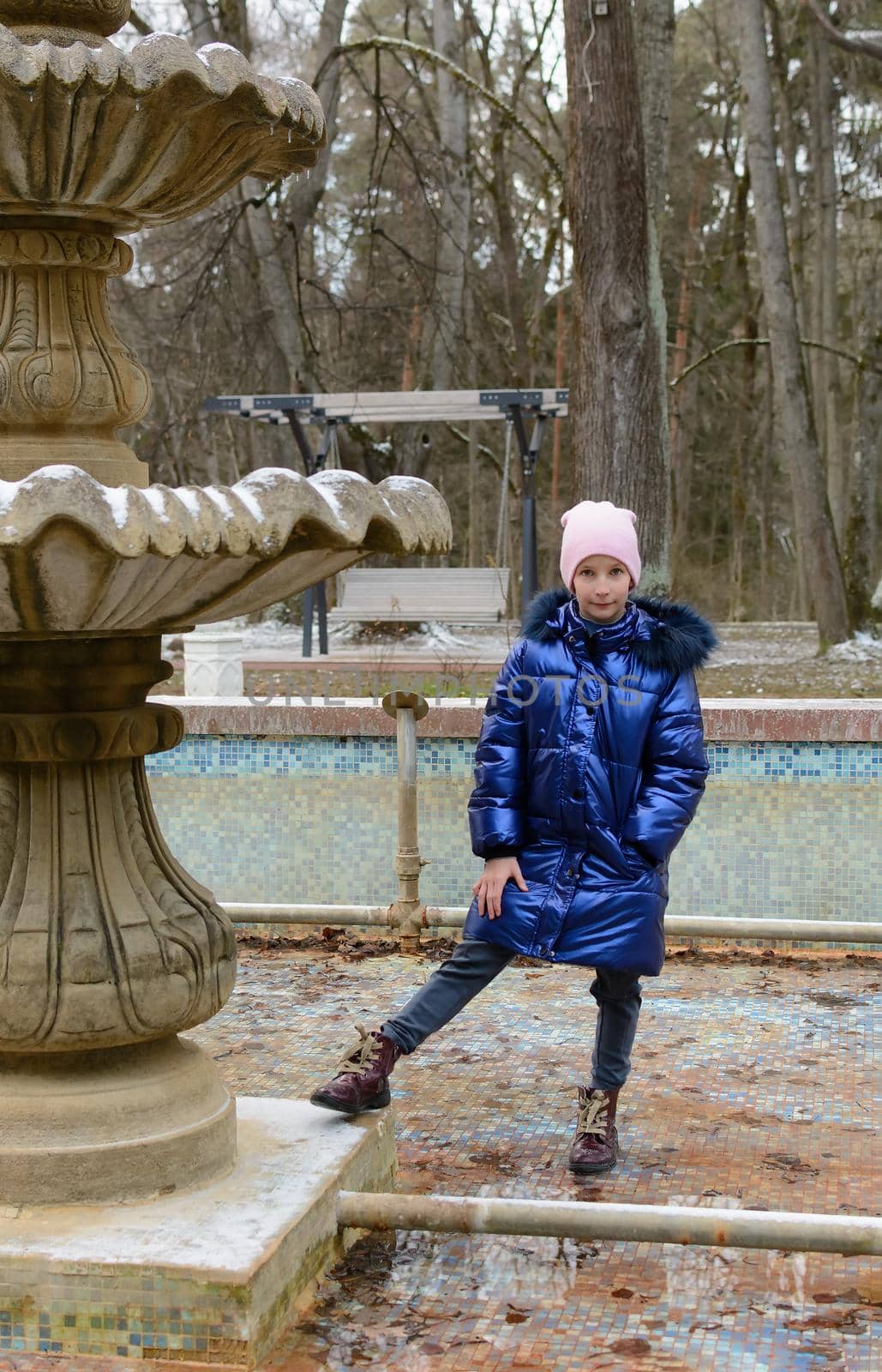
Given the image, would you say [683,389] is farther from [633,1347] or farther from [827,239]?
[633,1347]

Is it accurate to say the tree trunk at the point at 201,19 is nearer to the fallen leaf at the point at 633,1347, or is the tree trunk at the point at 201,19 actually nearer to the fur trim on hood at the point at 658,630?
the fur trim on hood at the point at 658,630

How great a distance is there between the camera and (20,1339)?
2.74 metres

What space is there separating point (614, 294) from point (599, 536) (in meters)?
5.84

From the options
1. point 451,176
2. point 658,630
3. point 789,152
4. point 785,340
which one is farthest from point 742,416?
point 658,630

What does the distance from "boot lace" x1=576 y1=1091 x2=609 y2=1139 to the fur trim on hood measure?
3.27ft

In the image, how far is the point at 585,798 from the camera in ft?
11.1

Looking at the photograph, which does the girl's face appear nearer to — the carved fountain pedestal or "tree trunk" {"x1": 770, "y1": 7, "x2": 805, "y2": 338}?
the carved fountain pedestal

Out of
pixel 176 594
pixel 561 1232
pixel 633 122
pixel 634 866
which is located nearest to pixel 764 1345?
pixel 561 1232

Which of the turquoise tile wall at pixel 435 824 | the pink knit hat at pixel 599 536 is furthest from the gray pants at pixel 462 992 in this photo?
the turquoise tile wall at pixel 435 824

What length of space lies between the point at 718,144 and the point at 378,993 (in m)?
25.8

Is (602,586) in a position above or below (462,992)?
above

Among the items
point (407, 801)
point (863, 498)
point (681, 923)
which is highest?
point (863, 498)

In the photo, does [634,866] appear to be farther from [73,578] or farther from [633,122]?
[633,122]

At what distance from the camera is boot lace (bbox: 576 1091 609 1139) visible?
140 inches
